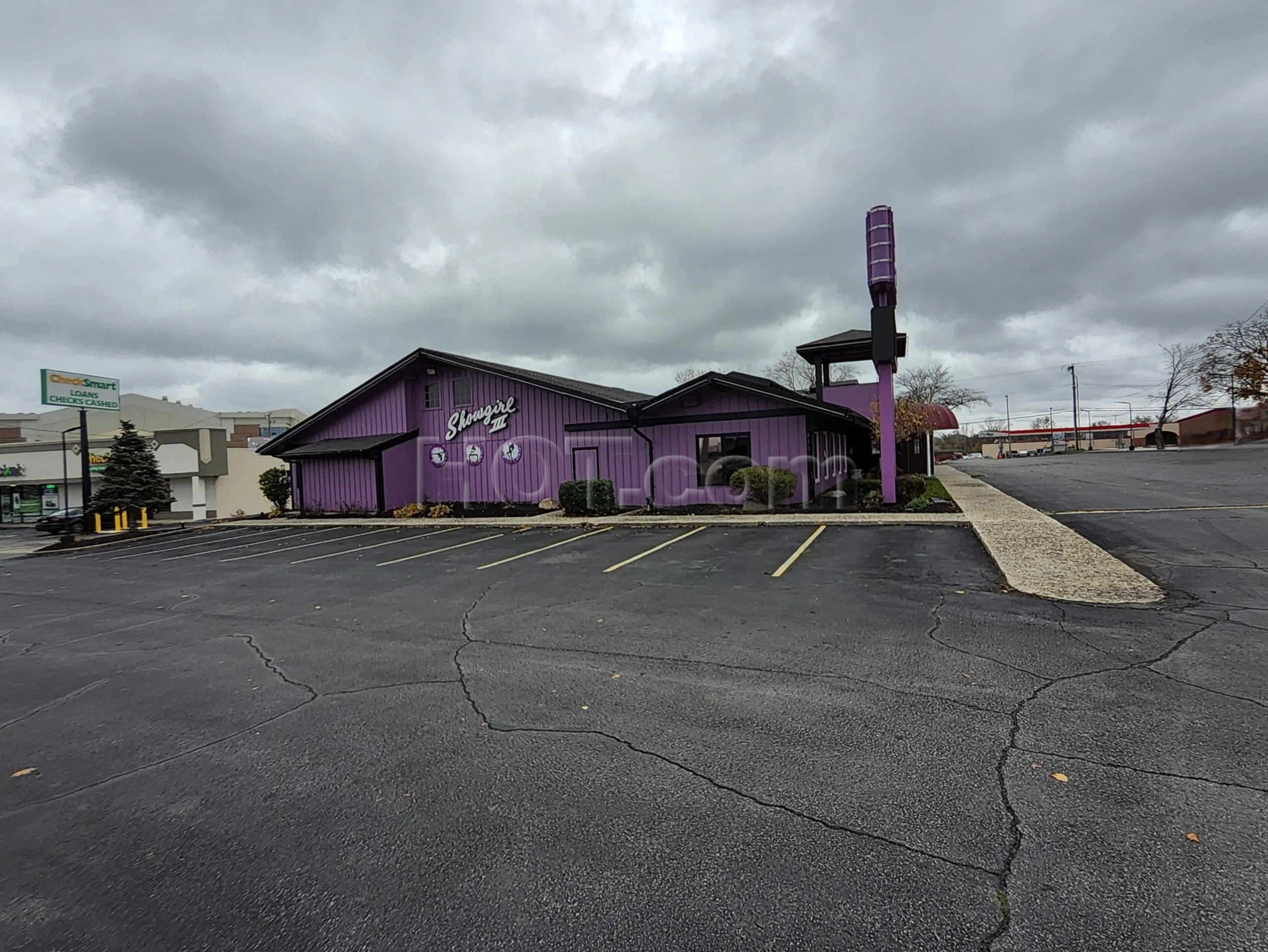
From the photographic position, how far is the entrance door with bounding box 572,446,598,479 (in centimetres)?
1983

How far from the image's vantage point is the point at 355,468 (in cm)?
2325

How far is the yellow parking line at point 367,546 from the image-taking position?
12.4m

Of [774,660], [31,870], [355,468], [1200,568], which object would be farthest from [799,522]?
[355,468]

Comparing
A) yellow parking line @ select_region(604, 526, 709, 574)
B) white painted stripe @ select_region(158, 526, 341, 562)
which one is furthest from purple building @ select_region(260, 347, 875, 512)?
yellow parking line @ select_region(604, 526, 709, 574)

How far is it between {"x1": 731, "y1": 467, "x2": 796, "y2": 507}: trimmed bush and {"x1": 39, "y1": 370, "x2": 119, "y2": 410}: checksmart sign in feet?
78.6

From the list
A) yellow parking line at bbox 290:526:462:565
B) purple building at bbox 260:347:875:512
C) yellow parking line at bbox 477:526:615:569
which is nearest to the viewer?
yellow parking line at bbox 477:526:615:569

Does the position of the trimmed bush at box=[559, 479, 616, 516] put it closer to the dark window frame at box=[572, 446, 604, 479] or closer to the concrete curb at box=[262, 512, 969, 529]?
the concrete curb at box=[262, 512, 969, 529]

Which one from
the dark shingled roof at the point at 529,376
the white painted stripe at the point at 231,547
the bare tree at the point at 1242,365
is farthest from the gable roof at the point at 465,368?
the bare tree at the point at 1242,365

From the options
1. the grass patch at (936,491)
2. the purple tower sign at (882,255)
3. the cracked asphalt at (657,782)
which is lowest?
the cracked asphalt at (657,782)

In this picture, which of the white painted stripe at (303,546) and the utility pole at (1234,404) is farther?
the utility pole at (1234,404)

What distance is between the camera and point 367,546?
14188mm

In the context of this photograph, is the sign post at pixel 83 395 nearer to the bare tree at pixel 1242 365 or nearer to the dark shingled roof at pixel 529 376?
the dark shingled roof at pixel 529 376

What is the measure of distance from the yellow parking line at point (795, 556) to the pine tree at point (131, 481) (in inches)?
1157

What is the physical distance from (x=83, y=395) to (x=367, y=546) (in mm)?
17801
